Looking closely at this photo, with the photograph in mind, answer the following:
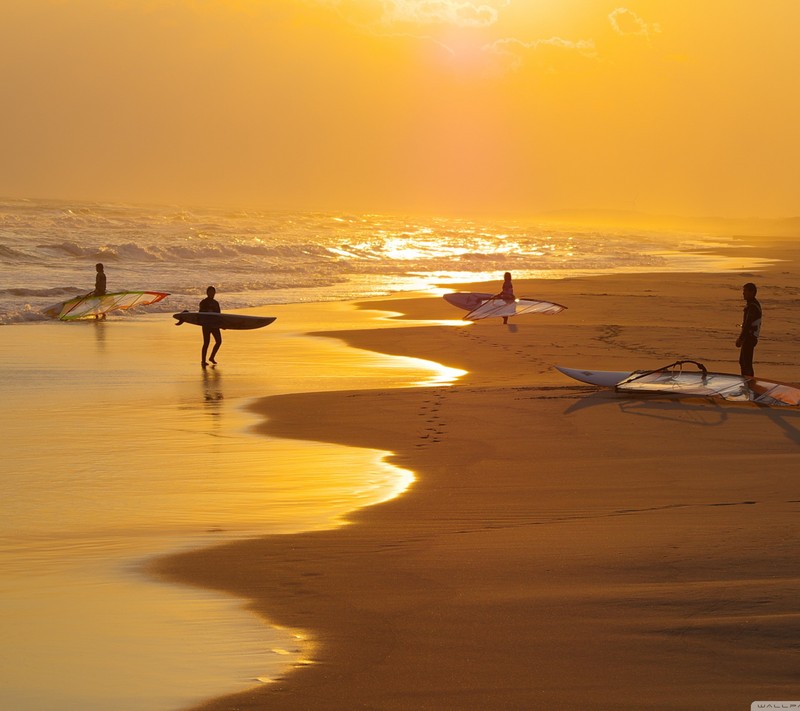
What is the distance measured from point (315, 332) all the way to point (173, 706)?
54.8ft

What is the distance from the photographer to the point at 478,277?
40875 millimetres

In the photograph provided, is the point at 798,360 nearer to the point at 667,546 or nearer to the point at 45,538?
the point at 667,546

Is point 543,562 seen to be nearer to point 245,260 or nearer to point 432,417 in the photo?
point 432,417

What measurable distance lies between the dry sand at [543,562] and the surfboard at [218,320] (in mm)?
3957

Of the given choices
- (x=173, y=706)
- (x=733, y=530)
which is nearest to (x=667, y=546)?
(x=733, y=530)

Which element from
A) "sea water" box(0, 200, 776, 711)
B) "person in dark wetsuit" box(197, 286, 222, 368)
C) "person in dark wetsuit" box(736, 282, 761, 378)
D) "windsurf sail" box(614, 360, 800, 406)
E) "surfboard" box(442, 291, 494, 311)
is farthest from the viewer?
"surfboard" box(442, 291, 494, 311)

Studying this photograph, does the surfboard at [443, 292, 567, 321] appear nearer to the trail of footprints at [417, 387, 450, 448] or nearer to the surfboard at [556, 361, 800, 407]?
the trail of footprints at [417, 387, 450, 448]

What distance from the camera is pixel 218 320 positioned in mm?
16672

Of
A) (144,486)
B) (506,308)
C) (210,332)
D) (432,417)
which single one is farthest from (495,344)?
(144,486)

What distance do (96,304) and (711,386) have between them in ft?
50.0

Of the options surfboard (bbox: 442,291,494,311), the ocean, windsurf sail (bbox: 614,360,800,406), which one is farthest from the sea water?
the ocean

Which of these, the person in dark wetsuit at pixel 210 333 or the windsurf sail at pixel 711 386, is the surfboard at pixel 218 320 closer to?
the person in dark wetsuit at pixel 210 333

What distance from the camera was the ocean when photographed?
104 feet

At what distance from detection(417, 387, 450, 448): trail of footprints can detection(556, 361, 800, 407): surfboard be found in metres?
1.85
